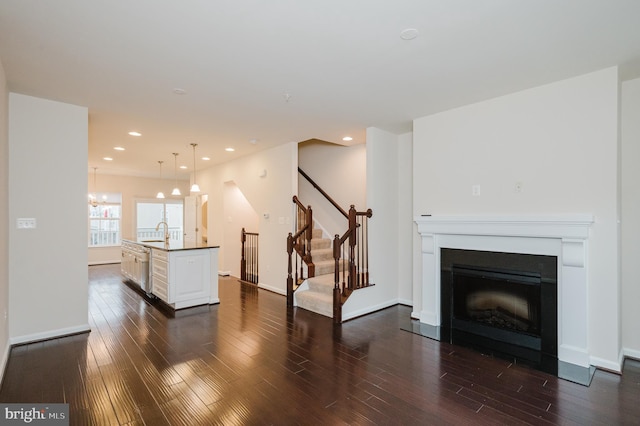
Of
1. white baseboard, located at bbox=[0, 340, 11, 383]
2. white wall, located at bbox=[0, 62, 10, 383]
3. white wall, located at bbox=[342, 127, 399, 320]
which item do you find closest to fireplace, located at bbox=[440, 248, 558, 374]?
white wall, located at bbox=[342, 127, 399, 320]

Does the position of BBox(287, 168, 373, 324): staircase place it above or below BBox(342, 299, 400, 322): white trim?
above

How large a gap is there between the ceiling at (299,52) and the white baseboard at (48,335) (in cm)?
266

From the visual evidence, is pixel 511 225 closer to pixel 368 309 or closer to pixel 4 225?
pixel 368 309

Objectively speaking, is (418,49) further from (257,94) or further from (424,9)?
(257,94)

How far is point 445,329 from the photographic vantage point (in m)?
3.83

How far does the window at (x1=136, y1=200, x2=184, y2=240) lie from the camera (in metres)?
10.0

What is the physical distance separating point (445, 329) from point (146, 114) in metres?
4.62

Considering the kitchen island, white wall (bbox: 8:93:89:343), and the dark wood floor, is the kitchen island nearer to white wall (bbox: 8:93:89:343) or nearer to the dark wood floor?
the dark wood floor

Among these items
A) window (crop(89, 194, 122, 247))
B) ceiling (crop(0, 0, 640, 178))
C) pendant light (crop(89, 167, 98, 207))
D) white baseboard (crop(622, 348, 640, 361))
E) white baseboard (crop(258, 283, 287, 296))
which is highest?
ceiling (crop(0, 0, 640, 178))

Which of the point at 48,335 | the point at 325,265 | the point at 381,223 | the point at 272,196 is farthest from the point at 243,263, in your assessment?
the point at 48,335

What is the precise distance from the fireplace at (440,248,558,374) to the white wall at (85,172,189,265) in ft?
31.2

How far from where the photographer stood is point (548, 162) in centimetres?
317

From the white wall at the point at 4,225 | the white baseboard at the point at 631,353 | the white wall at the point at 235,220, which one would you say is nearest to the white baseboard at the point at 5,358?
the white wall at the point at 4,225

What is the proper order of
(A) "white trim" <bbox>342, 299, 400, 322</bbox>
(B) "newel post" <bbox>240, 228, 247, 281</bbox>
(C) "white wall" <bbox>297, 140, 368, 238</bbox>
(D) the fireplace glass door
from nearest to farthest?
(D) the fireplace glass door < (A) "white trim" <bbox>342, 299, 400, 322</bbox> < (C) "white wall" <bbox>297, 140, 368, 238</bbox> < (B) "newel post" <bbox>240, 228, 247, 281</bbox>
